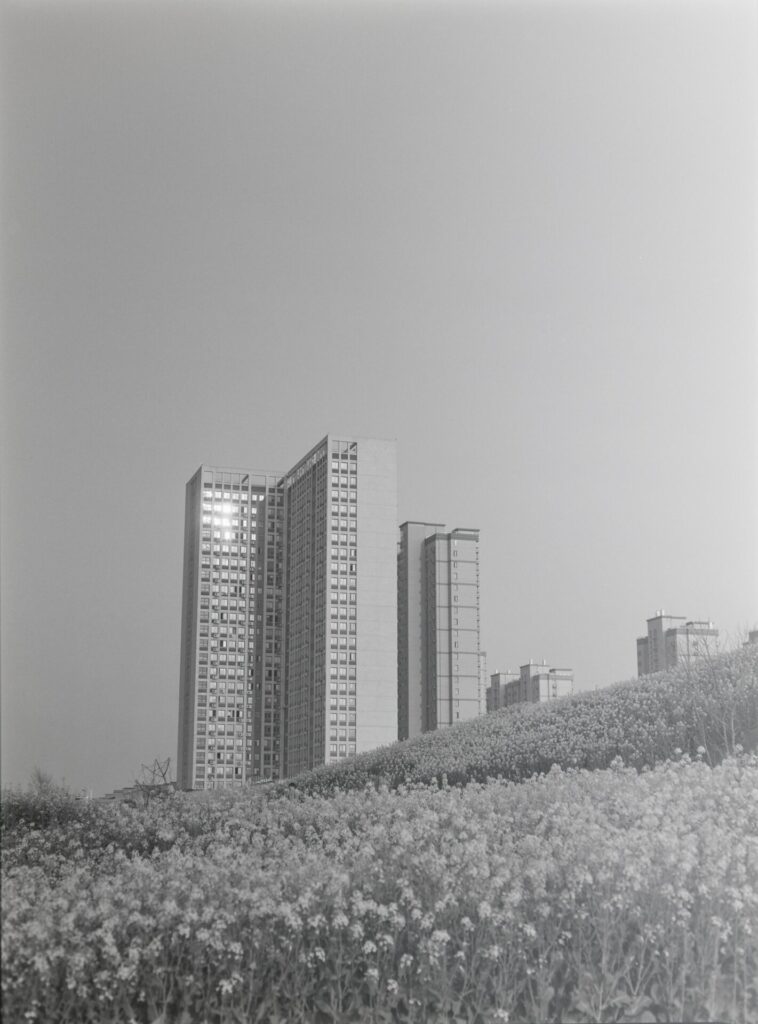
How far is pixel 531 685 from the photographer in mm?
10406

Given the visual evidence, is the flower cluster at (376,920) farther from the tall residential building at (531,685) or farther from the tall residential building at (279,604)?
the tall residential building at (531,685)

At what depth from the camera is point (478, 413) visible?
7.44 metres

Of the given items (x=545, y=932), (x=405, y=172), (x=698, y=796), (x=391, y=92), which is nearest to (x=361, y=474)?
(x=405, y=172)

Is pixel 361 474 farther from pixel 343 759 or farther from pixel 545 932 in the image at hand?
pixel 545 932

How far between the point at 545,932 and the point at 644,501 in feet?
14.9

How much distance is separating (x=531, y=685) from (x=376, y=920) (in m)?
6.29

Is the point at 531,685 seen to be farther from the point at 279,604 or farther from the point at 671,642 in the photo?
the point at 279,604

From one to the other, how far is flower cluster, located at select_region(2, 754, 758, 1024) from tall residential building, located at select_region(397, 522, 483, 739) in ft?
9.07

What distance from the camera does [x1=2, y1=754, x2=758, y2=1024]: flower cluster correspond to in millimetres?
3826

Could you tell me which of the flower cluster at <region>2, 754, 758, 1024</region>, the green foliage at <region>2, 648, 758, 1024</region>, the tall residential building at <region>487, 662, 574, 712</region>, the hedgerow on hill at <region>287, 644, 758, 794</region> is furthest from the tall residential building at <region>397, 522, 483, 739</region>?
the flower cluster at <region>2, 754, 758, 1024</region>

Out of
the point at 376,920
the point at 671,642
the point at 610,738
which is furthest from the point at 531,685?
the point at 376,920

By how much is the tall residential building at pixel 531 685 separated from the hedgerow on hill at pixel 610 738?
28 centimetres

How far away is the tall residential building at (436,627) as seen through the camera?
26.1 ft

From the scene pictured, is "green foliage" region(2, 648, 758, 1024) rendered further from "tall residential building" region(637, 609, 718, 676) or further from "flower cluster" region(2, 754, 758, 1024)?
"tall residential building" region(637, 609, 718, 676)
